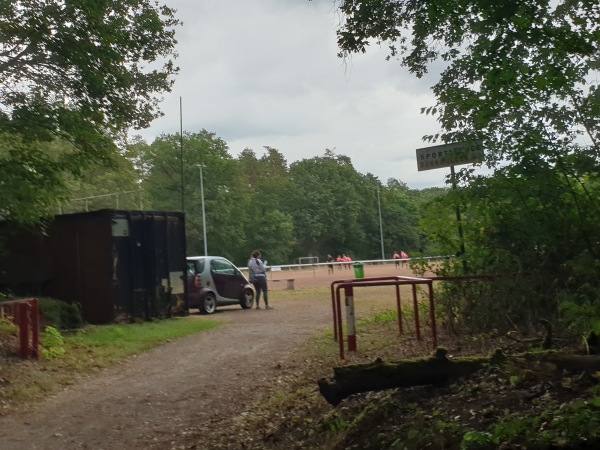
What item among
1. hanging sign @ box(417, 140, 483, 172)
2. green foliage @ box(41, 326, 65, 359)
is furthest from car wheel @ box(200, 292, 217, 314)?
hanging sign @ box(417, 140, 483, 172)

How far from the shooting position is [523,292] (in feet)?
33.0

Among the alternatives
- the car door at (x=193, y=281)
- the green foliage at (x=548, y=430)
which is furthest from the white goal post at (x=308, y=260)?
the green foliage at (x=548, y=430)

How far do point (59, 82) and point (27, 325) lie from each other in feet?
15.5

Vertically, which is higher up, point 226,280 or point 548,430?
point 226,280

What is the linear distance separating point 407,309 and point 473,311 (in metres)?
2.81

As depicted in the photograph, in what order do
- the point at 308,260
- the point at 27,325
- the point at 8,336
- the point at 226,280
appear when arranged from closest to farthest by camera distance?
the point at 27,325 → the point at 8,336 → the point at 226,280 → the point at 308,260

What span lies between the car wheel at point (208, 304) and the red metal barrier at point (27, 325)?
30.3 ft

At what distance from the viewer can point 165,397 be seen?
929 cm

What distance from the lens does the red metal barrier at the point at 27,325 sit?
11.3 meters

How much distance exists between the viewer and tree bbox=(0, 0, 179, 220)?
13008 mm

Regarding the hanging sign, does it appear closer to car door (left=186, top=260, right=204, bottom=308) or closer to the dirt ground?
the dirt ground

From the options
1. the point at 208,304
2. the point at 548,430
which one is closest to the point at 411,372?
the point at 548,430

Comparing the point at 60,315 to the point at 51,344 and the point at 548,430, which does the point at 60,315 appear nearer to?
the point at 51,344

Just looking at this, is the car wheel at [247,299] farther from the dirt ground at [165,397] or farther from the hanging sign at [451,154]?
the hanging sign at [451,154]
